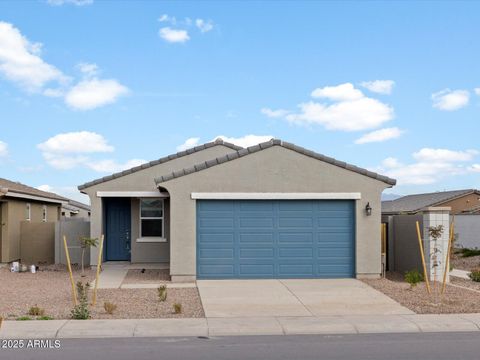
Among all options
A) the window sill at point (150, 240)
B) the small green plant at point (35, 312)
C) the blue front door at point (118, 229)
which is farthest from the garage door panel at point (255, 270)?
the blue front door at point (118, 229)

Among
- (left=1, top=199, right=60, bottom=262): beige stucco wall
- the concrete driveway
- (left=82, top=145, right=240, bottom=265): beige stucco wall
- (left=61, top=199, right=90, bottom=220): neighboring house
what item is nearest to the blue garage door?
the concrete driveway

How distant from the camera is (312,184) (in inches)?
696

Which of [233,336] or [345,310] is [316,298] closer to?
[345,310]

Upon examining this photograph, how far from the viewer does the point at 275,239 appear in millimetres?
17625

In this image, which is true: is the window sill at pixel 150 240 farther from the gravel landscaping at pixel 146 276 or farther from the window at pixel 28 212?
the window at pixel 28 212

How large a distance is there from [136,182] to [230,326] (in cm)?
1167

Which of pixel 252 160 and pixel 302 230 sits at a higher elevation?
pixel 252 160

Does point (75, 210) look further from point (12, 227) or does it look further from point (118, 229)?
point (118, 229)

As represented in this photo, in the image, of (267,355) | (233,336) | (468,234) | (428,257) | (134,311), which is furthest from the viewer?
(468,234)

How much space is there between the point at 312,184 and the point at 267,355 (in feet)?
30.4

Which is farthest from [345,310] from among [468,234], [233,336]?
[468,234]

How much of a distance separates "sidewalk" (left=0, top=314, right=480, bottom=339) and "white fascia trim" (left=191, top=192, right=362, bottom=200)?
20.0ft

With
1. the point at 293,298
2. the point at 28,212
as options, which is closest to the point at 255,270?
the point at 293,298

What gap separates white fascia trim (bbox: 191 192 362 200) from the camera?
1734 cm
